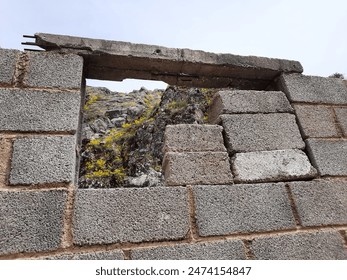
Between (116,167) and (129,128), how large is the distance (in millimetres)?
1536

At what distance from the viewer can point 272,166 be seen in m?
2.29

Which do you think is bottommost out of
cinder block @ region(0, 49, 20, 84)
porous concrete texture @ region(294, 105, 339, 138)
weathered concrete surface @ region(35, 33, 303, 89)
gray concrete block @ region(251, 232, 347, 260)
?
gray concrete block @ region(251, 232, 347, 260)

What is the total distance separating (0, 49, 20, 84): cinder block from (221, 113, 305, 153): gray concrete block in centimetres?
171

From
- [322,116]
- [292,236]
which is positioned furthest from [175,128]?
[322,116]

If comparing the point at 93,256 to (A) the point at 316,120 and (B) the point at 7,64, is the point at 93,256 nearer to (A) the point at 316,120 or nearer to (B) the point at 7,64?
(B) the point at 7,64

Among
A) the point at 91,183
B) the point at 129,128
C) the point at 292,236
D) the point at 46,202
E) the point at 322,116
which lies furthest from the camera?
the point at 129,128

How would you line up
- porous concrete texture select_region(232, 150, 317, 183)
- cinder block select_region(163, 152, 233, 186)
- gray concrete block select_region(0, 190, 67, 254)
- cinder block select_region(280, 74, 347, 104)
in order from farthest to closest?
1. cinder block select_region(280, 74, 347, 104)
2. porous concrete texture select_region(232, 150, 317, 183)
3. cinder block select_region(163, 152, 233, 186)
4. gray concrete block select_region(0, 190, 67, 254)

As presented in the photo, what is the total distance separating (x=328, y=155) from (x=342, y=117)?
19.6 inches

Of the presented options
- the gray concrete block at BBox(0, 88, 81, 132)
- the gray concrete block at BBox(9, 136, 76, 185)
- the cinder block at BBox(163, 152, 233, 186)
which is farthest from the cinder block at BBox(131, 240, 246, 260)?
the gray concrete block at BBox(0, 88, 81, 132)

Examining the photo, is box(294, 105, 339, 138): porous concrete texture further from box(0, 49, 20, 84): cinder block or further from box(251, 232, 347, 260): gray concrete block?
box(0, 49, 20, 84): cinder block

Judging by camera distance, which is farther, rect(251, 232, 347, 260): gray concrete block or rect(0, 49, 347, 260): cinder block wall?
rect(251, 232, 347, 260): gray concrete block

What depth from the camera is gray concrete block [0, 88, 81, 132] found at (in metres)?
2.00

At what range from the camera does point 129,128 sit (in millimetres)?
7031
